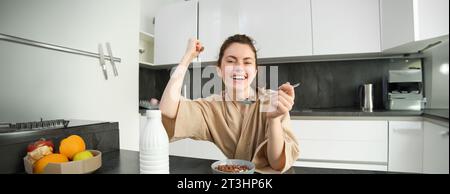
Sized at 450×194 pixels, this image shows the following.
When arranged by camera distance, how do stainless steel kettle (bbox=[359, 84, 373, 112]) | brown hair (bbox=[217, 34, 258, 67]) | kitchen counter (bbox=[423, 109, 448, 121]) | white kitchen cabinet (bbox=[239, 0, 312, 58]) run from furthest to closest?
stainless steel kettle (bbox=[359, 84, 373, 112]) → white kitchen cabinet (bbox=[239, 0, 312, 58]) → brown hair (bbox=[217, 34, 258, 67]) → kitchen counter (bbox=[423, 109, 448, 121])

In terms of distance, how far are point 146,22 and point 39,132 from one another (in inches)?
16.4

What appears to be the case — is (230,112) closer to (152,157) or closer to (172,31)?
(152,157)

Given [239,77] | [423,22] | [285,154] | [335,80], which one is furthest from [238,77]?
[335,80]

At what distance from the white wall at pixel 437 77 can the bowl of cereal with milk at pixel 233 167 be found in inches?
9.9

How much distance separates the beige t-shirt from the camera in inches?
17.3

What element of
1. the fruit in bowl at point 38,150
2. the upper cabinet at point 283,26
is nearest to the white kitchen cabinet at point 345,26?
the upper cabinet at point 283,26

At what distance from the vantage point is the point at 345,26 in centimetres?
99

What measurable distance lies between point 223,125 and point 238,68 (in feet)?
0.48

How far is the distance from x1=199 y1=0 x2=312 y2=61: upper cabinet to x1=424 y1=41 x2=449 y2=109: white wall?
1.66 ft

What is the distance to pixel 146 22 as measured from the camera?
2.08ft

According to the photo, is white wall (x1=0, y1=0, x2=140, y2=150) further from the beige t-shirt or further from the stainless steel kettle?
the stainless steel kettle

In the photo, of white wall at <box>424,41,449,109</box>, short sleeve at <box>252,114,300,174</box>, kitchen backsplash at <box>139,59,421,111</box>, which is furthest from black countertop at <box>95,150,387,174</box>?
kitchen backsplash at <box>139,59,421,111</box>
